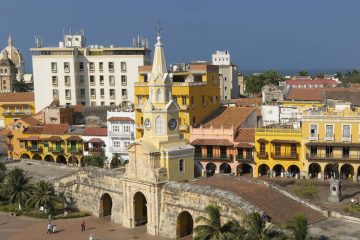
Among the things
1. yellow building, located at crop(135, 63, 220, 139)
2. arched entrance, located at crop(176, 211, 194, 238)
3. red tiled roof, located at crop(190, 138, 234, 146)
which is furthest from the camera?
yellow building, located at crop(135, 63, 220, 139)

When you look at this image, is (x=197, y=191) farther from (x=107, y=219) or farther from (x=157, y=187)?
(x=107, y=219)

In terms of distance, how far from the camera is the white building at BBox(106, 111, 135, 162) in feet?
247

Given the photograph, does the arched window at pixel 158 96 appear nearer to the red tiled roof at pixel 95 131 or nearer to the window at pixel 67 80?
the red tiled roof at pixel 95 131

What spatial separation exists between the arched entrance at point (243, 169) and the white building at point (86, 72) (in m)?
34.3

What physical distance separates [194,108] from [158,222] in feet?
91.8

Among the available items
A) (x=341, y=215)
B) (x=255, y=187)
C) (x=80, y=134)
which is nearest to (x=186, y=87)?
(x=80, y=134)

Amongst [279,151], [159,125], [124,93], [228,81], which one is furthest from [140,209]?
[228,81]

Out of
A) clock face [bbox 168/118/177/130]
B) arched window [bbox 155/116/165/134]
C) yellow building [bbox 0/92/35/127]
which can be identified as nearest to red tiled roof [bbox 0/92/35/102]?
yellow building [bbox 0/92/35/127]

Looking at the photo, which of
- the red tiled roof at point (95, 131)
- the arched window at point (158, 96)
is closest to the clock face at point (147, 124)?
the arched window at point (158, 96)

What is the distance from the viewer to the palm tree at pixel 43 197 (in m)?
53.0

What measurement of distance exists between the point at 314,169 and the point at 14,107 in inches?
2196

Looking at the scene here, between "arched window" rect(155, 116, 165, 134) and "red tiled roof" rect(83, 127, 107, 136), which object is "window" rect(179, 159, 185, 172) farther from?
"red tiled roof" rect(83, 127, 107, 136)

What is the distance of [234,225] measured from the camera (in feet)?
117

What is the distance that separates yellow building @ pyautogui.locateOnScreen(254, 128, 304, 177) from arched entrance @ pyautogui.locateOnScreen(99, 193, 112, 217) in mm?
19879
